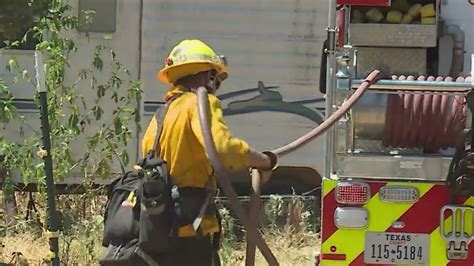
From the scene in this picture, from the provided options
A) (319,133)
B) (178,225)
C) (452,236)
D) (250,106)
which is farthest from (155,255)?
(250,106)

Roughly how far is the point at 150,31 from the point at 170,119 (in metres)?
5.06

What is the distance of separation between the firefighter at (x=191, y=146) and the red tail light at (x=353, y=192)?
3.15ft

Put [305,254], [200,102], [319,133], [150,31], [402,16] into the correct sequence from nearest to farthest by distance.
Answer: [200,102]
[319,133]
[402,16]
[305,254]
[150,31]

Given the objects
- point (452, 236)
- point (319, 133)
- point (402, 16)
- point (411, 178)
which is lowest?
point (452, 236)

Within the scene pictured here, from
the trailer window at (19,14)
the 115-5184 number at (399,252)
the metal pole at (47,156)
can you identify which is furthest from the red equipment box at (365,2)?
the trailer window at (19,14)

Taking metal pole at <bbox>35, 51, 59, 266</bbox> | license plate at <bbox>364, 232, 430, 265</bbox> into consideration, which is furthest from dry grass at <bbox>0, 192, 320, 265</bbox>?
license plate at <bbox>364, 232, 430, 265</bbox>

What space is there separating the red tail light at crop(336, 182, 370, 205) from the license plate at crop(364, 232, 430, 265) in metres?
0.19

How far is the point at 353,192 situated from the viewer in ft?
15.5

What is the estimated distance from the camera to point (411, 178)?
4707 mm

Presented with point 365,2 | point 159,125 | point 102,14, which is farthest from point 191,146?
point 102,14

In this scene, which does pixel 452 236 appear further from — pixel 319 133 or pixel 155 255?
pixel 155 255

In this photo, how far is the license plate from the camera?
15.5 ft

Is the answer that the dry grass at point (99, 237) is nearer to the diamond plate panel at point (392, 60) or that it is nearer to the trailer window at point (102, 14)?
the diamond plate panel at point (392, 60)

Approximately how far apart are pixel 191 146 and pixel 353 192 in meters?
1.27
